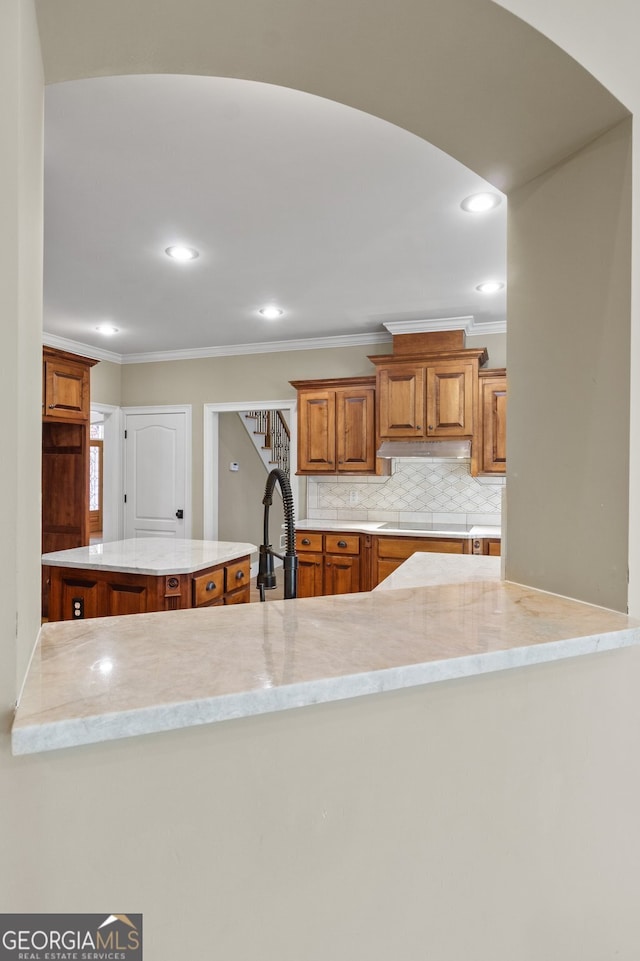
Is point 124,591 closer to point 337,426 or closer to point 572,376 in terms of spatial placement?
point 572,376

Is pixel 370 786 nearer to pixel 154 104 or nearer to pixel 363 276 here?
pixel 154 104

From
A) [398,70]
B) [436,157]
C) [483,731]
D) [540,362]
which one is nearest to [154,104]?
[436,157]

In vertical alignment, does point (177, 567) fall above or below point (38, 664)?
below

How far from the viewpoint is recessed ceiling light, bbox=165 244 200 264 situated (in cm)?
320

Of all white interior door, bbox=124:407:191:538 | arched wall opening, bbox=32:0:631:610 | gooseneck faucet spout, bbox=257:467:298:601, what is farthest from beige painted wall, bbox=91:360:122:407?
arched wall opening, bbox=32:0:631:610

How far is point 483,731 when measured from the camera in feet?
2.79

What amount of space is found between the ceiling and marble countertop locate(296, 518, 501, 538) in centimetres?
176

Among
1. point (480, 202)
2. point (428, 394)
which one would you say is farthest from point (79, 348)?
point (480, 202)

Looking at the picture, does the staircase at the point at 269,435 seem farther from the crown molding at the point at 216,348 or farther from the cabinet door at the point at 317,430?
the cabinet door at the point at 317,430

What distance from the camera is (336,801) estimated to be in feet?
2.44

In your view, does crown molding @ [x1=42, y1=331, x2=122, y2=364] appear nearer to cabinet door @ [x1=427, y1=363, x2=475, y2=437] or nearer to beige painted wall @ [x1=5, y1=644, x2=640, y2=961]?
cabinet door @ [x1=427, y1=363, x2=475, y2=437]

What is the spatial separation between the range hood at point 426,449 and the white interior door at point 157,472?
7.67ft

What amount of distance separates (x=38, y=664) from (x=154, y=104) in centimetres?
203

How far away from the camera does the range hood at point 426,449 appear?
4367 mm
